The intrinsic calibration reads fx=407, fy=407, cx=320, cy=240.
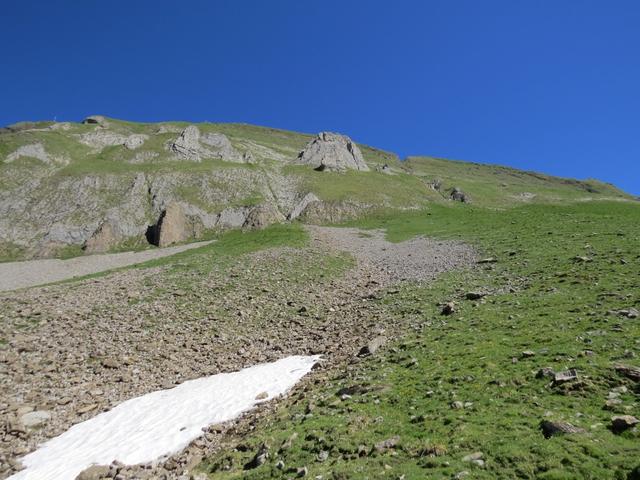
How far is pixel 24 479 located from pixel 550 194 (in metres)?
163

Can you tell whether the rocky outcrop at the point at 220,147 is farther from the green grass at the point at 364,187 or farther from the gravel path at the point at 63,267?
the gravel path at the point at 63,267

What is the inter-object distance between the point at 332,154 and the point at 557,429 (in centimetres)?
11003

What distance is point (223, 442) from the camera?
571 inches

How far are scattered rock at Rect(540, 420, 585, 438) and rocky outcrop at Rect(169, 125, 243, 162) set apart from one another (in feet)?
319

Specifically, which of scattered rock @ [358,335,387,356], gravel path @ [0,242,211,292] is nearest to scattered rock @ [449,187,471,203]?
gravel path @ [0,242,211,292]

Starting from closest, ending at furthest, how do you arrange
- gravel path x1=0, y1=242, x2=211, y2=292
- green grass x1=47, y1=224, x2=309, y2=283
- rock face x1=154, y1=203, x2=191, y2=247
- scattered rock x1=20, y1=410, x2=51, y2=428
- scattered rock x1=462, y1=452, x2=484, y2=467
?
scattered rock x1=462, y1=452, x2=484, y2=467 < scattered rock x1=20, y1=410, x2=51, y2=428 < green grass x1=47, y1=224, x2=309, y2=283 < gravel path x1=0, y1=242, x2=211, y2=292 < rock face x1=154, y1=203, x2=191, y2=247

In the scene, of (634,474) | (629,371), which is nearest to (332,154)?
(629,371)

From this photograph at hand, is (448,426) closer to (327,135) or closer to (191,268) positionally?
(191,268)

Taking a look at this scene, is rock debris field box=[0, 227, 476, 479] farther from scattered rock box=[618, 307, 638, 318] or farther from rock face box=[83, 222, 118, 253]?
rock face box=[83, 222, 118, 253]

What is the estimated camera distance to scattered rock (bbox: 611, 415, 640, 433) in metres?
9.60

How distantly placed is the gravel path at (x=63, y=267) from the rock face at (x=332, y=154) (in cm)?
5689

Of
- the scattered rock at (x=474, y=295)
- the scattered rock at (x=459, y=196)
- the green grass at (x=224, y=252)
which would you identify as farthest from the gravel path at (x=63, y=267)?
the scattered rock at (x=459, y=196)

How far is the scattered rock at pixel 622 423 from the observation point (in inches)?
378

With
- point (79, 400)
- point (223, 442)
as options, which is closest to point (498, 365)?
point (223, 442)
